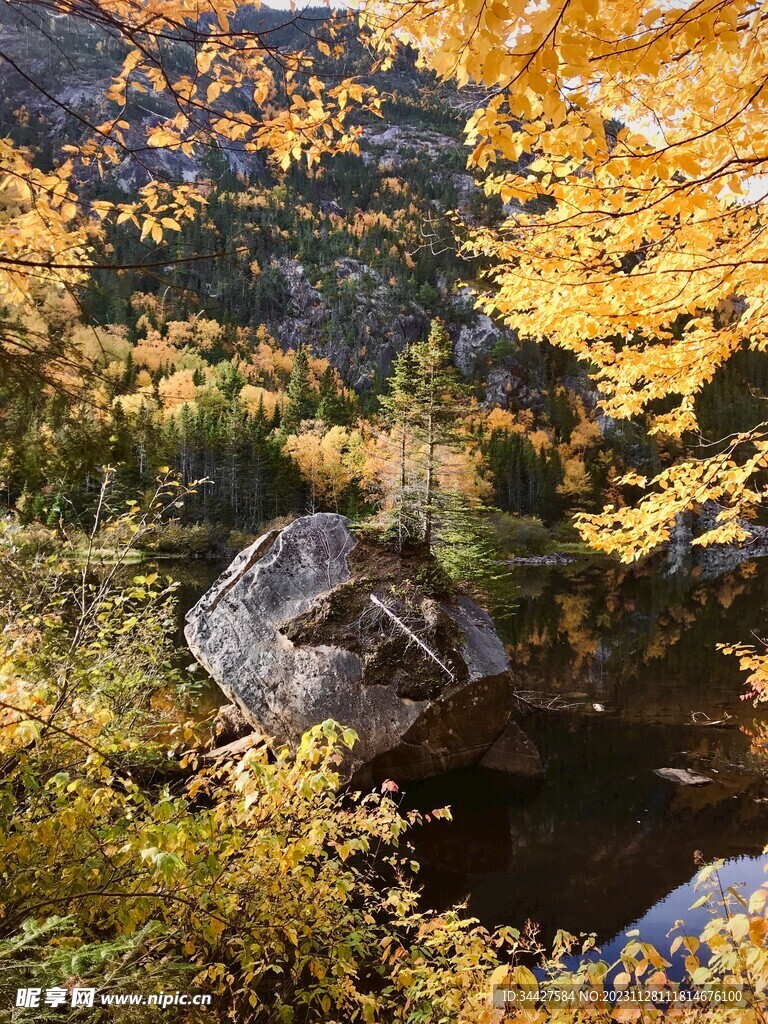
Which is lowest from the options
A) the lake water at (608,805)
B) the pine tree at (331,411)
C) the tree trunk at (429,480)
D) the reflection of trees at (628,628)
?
the lake water at (608,805)

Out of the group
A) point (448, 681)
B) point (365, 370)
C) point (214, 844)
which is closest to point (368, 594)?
point (448, 681)

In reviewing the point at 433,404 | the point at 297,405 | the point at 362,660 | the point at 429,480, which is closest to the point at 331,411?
the point at 297,405

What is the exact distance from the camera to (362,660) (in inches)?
386

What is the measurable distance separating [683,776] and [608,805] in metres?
1.84

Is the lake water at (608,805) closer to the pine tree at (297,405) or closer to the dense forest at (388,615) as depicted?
the dense forest at (388,615)

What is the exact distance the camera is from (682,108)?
291 centimetres

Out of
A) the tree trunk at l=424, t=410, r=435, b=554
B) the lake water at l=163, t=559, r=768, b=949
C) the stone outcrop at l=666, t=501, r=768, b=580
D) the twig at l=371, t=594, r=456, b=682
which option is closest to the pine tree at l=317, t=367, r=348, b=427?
the stone outcrop at l=666, t=501, r=768, b=580

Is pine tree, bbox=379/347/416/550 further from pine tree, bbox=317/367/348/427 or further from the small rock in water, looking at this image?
pine tree, bbox=317/367/348/427

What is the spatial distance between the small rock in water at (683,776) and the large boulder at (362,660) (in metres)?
2.42

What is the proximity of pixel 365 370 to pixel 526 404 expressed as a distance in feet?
101

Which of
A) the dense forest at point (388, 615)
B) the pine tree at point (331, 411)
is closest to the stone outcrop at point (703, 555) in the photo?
the dense forest at point (388, 615)

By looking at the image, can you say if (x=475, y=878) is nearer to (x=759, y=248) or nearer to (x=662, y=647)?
(x=759, y=248)

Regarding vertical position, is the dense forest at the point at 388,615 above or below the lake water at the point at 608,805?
above

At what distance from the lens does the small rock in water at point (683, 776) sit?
995cm
